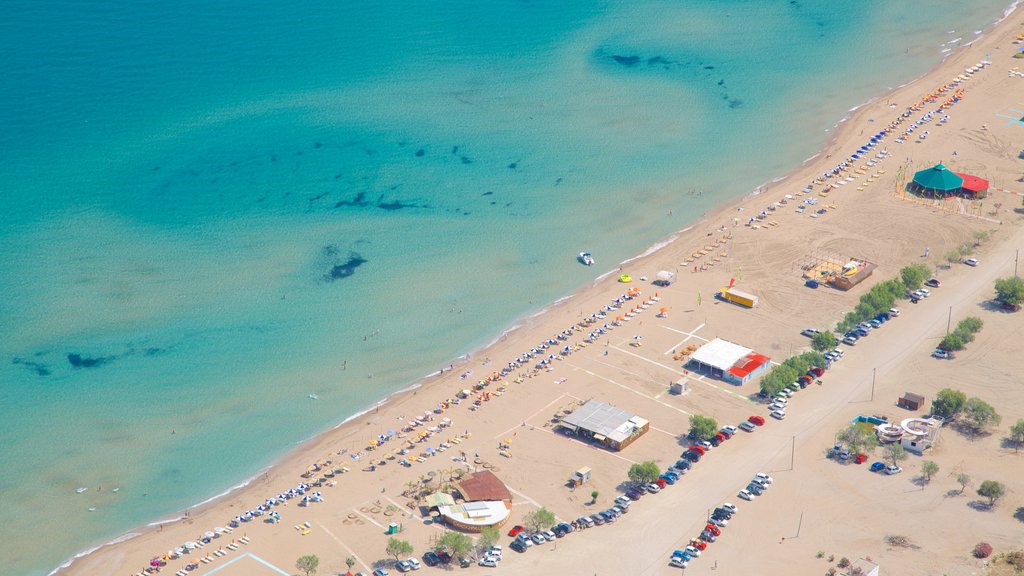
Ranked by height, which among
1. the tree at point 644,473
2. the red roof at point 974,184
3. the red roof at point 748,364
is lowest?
the tree at point 644,473

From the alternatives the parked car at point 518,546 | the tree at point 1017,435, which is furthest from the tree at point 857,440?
the parked car at point 518,546

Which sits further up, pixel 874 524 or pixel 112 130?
pixel 112 130

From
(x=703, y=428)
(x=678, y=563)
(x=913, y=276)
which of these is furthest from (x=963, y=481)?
(x=913, y=276)

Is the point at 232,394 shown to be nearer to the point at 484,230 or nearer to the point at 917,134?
the point at 484,230

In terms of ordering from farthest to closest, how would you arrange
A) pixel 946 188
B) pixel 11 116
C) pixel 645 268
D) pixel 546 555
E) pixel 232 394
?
pixel 11 116 < pixel 946 188 < pixel 645 268 < pixel 232 394 < pixel 546 555

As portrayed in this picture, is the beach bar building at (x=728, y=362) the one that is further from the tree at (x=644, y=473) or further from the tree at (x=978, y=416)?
the tree at (x=978, y=416)

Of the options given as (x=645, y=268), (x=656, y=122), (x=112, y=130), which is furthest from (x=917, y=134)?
(x=112, y=130)
